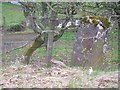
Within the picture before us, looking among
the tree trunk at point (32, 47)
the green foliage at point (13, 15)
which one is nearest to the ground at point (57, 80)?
the tree trunk at point (32, 47)

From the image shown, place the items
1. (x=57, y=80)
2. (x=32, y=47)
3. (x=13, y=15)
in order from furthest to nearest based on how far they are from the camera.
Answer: (x=13, y=15) → (x=32, y=47) → (x=57, y=80)

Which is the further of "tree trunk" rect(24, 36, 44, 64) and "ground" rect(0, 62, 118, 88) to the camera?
"tree trunk" rect(24, 36, 44, 64)

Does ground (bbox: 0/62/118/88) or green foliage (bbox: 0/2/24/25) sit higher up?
green foliage (bbox: 0/2/24/25)

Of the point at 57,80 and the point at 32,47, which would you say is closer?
the point at 57,80

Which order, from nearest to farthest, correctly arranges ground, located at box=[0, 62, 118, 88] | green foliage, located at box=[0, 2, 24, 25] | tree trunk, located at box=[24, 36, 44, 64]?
ground, located at box=[0, 62, 118, 88]
tree trunk, located at box=[24, 36, 44, 64]
green foliage, located at box=[0, 2, 24, 25]

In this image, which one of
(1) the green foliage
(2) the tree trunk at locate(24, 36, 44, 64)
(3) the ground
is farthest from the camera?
(1) the green foliage

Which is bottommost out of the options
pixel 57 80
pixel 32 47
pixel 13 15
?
pixel 32 47

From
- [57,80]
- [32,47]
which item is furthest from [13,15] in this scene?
[57,80]

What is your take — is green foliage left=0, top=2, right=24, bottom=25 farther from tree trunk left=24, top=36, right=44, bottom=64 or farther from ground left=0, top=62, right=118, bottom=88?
ground left=0, top=62, right=118, bottom=88

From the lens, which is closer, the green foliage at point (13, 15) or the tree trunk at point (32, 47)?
the tree trunk at point (32, 47)

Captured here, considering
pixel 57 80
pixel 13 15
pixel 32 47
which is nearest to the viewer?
pixel 57 80

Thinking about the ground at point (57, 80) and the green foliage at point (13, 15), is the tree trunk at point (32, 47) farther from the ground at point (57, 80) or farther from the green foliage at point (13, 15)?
the green foliage at point (13, 15)

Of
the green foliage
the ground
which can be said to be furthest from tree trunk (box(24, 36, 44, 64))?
the green foliage

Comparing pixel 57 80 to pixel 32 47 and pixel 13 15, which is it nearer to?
pixel 32 47
